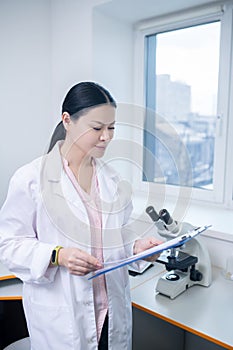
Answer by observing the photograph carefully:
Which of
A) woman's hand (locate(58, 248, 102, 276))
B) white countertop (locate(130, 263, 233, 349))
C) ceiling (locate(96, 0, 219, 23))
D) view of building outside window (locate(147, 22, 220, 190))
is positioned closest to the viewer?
woman's hand (locate(58, 248, 102, 276))

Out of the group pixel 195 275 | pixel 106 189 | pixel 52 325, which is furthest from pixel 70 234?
pixel 195 275

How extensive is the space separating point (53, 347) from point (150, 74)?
5.82ft

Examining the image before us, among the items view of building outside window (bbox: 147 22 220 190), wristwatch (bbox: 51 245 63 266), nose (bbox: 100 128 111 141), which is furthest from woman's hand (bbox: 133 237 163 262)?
view of building outside window (bbox: 147 22 220 190)

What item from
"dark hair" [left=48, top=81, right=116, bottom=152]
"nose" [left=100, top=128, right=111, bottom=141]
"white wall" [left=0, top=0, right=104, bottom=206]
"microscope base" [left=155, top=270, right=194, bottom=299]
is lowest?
"microscope base" [left=155, top=270, right=194, bottom=299]

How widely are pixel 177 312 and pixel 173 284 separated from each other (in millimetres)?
133

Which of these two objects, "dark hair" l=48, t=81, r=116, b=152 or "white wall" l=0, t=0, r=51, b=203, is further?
"white wall" l=0, t=0, r=51, b=203

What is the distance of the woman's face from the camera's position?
37.1 inches

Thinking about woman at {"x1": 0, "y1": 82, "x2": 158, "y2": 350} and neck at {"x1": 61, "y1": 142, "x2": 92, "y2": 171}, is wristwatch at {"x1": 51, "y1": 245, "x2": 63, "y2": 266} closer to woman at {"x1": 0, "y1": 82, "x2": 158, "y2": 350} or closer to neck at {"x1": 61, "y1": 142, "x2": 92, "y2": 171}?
woman at {"x1": 0, "y1": 82, "x2": 158, "y2": 350}

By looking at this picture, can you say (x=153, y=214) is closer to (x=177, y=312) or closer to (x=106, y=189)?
(x=106, y=189)

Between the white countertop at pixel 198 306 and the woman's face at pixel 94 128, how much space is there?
2.30 ft

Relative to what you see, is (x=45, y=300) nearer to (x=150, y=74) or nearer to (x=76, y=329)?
(x=76, y=329)

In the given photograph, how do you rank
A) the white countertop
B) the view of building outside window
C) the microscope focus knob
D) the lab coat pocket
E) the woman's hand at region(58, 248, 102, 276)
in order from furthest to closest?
the view of building outside window → the microscope focus knob → the white countertop → the lab coat pocket → the woman's hand at region(58, 248, 102, 276)

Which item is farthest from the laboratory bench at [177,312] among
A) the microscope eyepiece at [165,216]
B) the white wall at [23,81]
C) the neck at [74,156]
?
the white wall at [23,81]

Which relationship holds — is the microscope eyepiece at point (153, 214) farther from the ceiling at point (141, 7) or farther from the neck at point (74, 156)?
the ceiling at point (141, 7)
